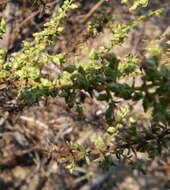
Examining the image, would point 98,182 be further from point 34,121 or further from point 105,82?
point 105,82

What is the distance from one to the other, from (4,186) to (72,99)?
8.48 feet

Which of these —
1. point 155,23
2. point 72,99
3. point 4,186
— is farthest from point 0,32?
point 155,23

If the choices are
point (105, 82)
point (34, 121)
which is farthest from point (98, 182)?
point (105, 82)

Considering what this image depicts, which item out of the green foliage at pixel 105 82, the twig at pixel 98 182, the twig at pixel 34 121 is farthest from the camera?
the twig at pixel 34 121

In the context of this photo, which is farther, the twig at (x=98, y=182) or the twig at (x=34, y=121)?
the twig at (x=34, y=121)

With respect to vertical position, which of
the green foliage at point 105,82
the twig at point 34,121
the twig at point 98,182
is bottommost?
the twig at point 98,182

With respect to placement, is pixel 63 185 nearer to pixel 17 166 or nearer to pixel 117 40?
pixel 17 166

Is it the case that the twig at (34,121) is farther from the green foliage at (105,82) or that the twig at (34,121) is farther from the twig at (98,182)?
the green foliage at (105,82)

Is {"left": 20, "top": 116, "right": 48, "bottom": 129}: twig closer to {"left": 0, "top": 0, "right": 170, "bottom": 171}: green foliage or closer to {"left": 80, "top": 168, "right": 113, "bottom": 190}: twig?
{"left": 80, "top": 168, "right": 113, "bottom": 190}: twig

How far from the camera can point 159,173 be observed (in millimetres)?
4027

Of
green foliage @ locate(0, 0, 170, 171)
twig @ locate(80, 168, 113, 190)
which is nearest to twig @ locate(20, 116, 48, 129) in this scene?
twig @ locate(80, 168, 113, 190)

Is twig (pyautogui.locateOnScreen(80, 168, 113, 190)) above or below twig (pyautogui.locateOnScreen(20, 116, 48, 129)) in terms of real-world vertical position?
below

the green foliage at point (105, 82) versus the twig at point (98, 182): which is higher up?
the green foliage at point (105, 82)

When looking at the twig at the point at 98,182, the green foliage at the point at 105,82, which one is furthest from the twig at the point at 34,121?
the green foliage at the point at 105,82
